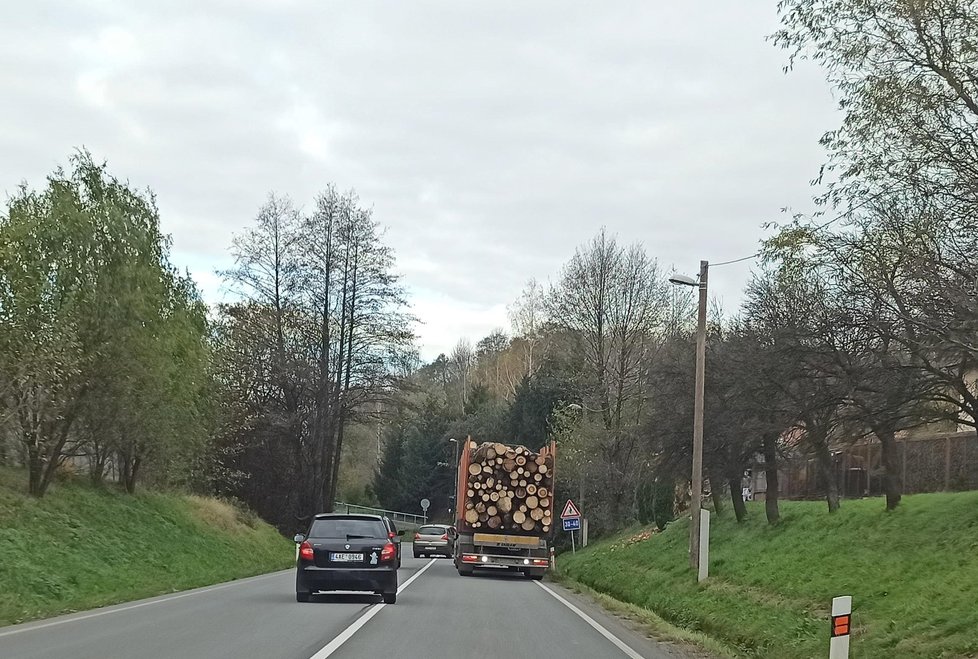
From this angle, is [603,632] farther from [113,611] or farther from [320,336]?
[320,336]

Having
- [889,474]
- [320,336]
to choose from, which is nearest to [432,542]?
[320,336]

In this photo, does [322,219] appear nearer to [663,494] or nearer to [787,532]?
[663,494]

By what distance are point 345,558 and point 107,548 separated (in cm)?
1058

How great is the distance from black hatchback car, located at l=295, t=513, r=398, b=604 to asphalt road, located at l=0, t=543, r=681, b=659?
1.16 ft

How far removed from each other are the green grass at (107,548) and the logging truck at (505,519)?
21.8 ft

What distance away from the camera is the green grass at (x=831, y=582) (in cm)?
1301

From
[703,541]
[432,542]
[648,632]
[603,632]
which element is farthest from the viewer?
[432,542]

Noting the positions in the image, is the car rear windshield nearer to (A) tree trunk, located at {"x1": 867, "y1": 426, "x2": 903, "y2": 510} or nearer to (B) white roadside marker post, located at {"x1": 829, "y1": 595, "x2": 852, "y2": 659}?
(B) white roadside marker post, located at {"x1": 829, "y1": 595, "x2": 852, "y2": 659}

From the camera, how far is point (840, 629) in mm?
10469

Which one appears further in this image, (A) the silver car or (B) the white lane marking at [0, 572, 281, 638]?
(A) the silver car

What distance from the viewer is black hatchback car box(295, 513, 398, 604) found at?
59.4 ft

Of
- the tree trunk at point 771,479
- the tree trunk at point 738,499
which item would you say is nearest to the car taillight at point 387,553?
the tree trunk at point 771,479

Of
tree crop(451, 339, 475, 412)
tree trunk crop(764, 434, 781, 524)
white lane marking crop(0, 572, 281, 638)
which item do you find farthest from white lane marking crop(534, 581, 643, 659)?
tree crop(451, 339, 475, 412)

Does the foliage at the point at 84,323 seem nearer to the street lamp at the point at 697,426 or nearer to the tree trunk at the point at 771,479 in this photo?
the street lamp at the point at 697,426
